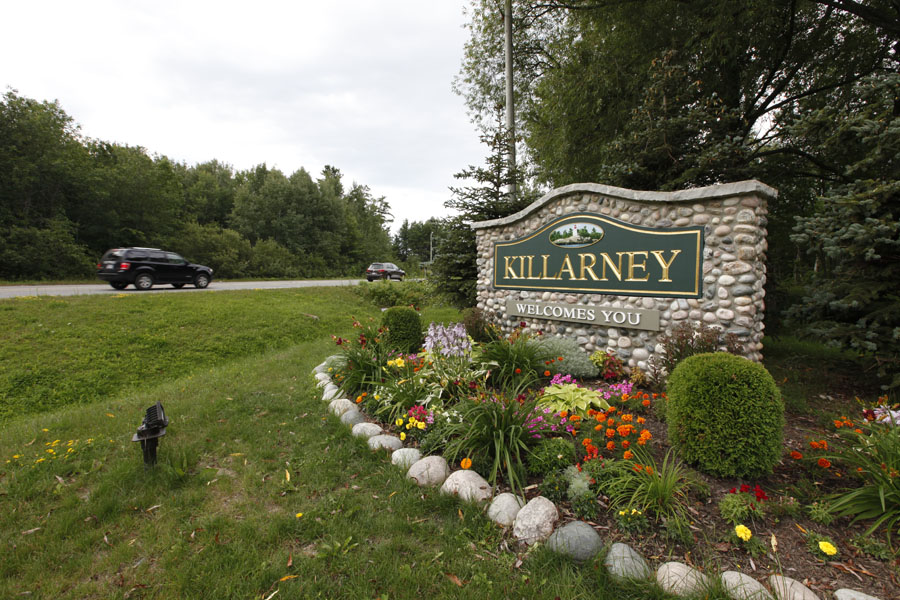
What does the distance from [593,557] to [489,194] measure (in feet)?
23.4

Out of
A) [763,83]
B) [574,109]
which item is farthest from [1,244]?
[763,83]

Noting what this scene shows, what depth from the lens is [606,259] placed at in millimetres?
4738

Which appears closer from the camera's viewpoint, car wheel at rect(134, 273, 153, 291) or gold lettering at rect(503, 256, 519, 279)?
gold lettering at rect(503, 256, 519, 279)

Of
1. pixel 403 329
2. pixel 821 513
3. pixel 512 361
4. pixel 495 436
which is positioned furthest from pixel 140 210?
pixel 821 513

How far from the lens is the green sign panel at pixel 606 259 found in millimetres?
4086

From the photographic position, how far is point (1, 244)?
14977 millimetres

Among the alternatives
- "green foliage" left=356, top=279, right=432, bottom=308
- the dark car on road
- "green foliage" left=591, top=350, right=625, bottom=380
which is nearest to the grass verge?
"green foliage" left=591, top=350, right=625, bottom=380

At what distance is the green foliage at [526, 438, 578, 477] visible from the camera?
8.11 ft

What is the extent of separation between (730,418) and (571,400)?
122 centimetres

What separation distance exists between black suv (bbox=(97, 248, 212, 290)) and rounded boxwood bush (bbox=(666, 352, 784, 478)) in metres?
14.7

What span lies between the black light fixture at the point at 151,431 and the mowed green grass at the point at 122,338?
10.3 feet

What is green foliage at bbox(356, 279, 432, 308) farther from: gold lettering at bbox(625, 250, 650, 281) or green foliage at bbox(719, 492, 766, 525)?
green foliage at bbox(719, 492, 766, 525)

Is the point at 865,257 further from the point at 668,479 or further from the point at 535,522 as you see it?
the point at 535,522

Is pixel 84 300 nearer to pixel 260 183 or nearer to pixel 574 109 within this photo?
pixel 574 109
